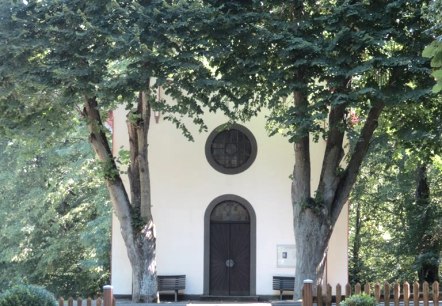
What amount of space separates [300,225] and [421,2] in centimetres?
546

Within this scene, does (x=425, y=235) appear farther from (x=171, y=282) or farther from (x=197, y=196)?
(x=171, y=282)

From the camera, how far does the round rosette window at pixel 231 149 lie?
2050 centimetres

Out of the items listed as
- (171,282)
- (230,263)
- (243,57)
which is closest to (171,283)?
(171,282)

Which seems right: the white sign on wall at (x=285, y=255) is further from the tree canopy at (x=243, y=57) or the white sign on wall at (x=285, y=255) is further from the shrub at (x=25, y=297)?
the shrub at (x=25, y=297)

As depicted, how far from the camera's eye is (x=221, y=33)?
14.4 metres

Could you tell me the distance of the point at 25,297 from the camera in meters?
10.8

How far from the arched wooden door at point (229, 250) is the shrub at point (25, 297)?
9.47 metres

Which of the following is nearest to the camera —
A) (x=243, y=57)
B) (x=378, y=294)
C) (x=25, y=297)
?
(x=25, y=297)

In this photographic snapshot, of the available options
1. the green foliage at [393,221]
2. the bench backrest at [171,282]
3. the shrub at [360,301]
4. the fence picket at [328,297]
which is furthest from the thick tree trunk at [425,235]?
the shrub at [360,301]

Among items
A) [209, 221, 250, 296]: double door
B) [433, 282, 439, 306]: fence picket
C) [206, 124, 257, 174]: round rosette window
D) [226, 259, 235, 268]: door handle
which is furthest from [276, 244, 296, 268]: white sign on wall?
[433, 282, 439, 306]: fence picket

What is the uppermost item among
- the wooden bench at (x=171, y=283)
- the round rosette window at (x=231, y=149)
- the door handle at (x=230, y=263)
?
the round rosette window at (x=231, y=149)

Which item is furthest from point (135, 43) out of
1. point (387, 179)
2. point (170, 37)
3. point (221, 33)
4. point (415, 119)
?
point (387, 179)

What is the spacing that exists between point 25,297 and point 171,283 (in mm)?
9066

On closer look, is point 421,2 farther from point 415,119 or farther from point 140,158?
point 140,158
